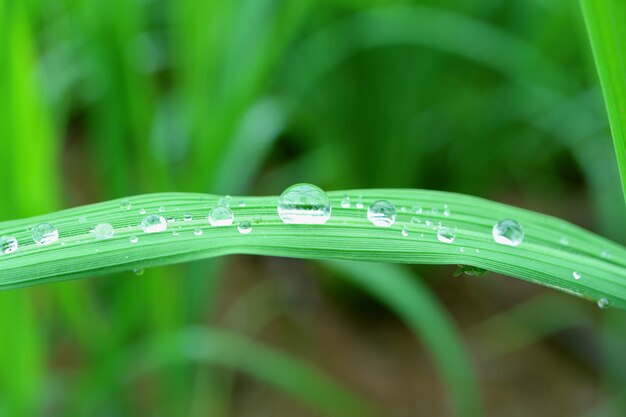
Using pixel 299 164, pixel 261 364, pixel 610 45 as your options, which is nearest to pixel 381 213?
pixel 610 45

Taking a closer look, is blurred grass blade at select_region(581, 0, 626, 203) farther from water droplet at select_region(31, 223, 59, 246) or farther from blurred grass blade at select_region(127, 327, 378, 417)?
blurred grass blade at select_region(127, 327, 378, 417)

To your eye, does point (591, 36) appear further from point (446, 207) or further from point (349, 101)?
point (349, 101)

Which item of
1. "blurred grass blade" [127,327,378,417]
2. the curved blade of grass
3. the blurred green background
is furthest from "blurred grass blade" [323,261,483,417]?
the curved blade of grass

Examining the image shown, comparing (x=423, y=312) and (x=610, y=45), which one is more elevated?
(x=423, y=312)

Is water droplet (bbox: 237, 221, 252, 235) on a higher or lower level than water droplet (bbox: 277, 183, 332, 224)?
lower

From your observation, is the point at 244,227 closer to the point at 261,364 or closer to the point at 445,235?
the point at 445,235

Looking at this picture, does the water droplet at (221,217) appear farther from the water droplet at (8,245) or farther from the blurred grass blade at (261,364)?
the blurred grass blade at (261,364)
